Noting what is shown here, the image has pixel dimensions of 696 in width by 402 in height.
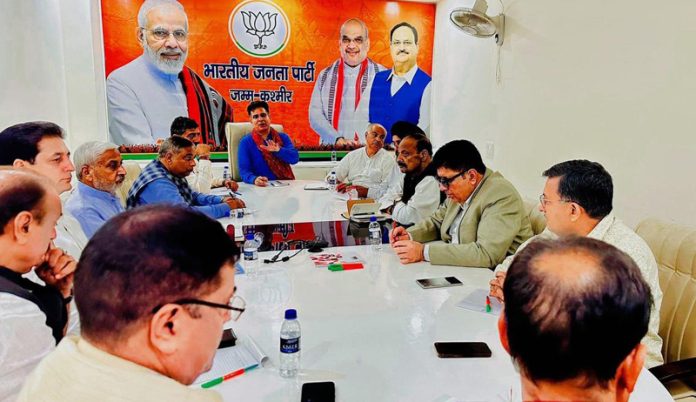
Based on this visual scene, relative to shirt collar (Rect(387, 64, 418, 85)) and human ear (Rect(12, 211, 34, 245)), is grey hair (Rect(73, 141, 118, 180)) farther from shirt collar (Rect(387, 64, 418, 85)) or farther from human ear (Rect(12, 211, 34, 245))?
shirt collar (Rect(387, 64, 418, 85))

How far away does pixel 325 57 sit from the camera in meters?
5.58

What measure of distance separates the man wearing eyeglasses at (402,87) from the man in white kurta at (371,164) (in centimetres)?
115

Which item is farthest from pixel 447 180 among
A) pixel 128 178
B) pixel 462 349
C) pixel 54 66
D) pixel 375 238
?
pixel 54 66

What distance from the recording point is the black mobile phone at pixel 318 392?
1.11 metres

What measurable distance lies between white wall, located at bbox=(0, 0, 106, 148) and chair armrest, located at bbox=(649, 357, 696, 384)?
365cm

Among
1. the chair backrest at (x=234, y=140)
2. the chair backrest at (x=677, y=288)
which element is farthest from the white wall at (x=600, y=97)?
the chair backrest at (x=234, y=140)

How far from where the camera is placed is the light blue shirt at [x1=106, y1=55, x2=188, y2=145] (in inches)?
196

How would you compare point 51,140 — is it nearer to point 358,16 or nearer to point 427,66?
point 358,16

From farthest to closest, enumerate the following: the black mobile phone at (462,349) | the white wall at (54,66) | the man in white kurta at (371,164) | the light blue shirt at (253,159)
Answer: the light blue shirt at (253,159)
the man in white kurta at (371,164)
the white wall at (54,66)
the black mobile phone at (462,349)

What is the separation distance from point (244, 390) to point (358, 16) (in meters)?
5.24

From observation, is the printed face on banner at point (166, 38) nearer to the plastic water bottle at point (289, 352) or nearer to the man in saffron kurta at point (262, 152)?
the man in saffron kurta at point (262, 152)

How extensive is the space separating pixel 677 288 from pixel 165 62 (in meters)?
5.07

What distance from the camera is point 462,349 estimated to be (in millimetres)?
1335

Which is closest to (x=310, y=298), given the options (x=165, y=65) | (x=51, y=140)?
(x=51, y=140)
